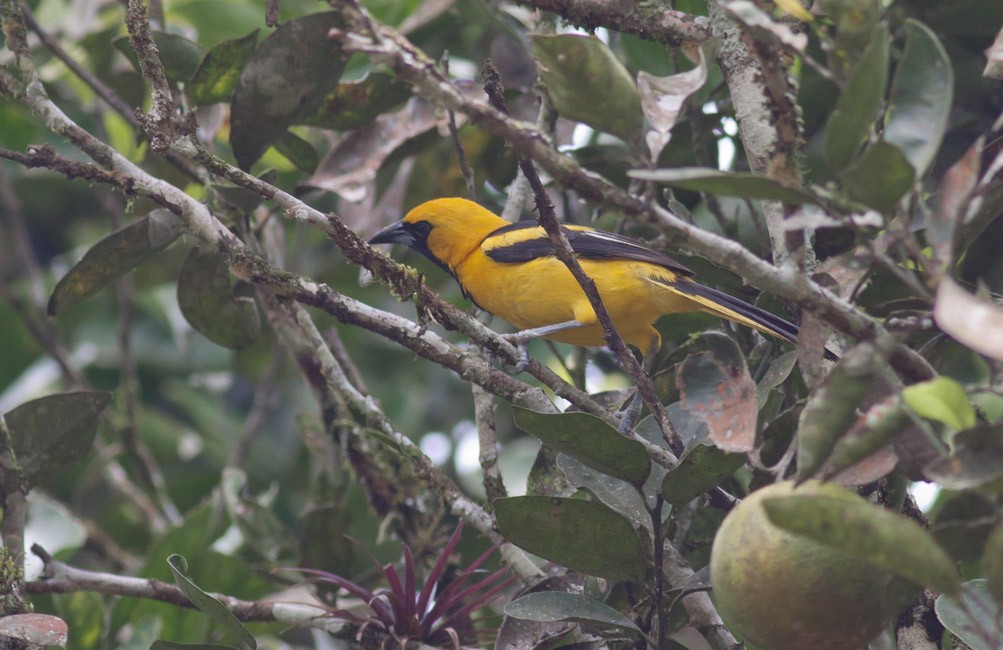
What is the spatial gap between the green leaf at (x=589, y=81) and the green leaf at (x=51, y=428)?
1.95 meters

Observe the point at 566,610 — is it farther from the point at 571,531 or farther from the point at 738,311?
the point at 738,311

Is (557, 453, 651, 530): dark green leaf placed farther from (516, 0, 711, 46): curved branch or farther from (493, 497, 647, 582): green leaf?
(516, 0, 711, 46): curved branch

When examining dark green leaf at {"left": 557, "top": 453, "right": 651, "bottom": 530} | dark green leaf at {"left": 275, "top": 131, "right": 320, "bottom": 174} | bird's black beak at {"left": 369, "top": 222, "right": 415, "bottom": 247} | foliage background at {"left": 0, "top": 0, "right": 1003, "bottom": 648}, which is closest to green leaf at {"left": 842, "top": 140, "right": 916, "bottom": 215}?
foliage background at {"left": 0, "top": 0, "right": 1003, "bottom": 648}

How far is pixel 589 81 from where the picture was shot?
1.86m

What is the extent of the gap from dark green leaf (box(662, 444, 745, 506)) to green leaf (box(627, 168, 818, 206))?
2.19 ft

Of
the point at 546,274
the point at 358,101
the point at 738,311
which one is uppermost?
the point at 358,101

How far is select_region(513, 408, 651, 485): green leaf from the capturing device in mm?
2188

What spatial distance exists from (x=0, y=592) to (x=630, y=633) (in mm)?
1597

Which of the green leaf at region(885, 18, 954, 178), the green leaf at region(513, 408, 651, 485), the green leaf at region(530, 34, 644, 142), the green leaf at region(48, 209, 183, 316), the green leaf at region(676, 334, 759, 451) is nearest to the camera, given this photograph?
the green leaf at region(885, 18, 954, 178)

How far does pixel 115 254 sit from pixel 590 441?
1.76 m

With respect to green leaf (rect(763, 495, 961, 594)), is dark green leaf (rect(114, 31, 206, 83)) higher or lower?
higher

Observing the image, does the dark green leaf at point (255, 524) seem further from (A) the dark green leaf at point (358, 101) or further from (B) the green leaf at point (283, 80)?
(A) the dark green leaf at point (358, 101)

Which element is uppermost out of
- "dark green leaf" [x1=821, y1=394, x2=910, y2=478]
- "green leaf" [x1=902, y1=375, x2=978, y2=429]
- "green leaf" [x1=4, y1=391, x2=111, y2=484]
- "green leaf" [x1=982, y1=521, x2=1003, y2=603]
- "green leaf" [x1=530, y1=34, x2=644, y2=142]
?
"green leaf" [x1=530, y1=34, x2=644, y2=142]

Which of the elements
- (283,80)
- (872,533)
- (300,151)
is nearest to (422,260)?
(300,151)
